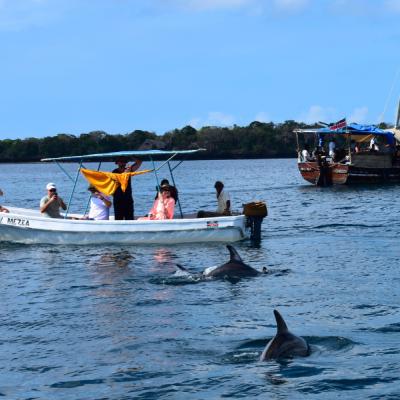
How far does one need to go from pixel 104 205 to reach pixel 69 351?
41.3ft

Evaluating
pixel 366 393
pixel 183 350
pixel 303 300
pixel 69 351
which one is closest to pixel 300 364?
pixel 366 393

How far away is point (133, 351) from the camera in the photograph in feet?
47.2

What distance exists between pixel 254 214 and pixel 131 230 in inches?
149

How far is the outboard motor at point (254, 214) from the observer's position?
88.2 ft

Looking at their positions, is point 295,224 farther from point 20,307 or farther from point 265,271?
point 20,307

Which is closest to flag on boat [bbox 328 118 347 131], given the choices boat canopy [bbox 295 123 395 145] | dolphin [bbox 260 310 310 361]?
boat canopy [bbox 295 123 395 145]

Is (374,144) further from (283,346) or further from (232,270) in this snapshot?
(283,346)

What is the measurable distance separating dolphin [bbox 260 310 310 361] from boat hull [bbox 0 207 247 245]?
41.6ft

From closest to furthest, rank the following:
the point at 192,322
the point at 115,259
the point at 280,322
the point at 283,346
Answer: the point at 280,322
the point at 283,346
the point at 192,322
the point at 115,259

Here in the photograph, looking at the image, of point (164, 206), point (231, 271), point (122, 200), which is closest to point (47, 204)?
point (122, 200)

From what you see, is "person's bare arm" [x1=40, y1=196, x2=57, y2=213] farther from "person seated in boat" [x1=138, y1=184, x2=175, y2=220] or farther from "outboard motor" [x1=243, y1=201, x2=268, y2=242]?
"outboard motor" [x1=243, y1=201, x2=268, y2=242]

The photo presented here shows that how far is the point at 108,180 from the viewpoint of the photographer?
26188mm

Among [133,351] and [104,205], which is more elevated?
[104,205]

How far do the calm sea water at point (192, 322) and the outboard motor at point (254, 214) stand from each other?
69cm
